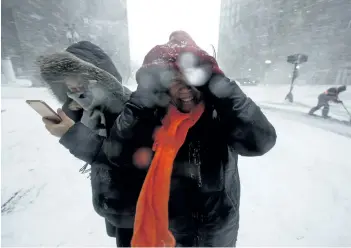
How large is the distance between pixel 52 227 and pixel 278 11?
2022 cm

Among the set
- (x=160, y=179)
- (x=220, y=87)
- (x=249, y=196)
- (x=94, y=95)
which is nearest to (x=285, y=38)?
(x=249, y=196)

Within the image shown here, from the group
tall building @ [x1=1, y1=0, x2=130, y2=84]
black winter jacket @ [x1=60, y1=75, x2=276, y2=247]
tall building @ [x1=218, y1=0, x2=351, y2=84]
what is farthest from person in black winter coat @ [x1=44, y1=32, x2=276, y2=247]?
tall building @ [x1=218, y1=0, x2=351, y2=84]

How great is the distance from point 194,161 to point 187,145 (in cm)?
9

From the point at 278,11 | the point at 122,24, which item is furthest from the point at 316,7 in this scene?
the point at 122,24

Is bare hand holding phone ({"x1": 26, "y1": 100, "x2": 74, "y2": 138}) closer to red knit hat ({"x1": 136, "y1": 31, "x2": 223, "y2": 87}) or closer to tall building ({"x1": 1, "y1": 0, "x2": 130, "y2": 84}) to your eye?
red knit hat ({"x1": 136, "y1": 31, "x2": 223, "y2": 87})

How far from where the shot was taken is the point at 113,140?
0.98 m

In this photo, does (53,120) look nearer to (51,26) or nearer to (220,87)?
(220,87)

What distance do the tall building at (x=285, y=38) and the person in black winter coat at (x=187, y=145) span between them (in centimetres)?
1577

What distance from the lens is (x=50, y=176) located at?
2883mm

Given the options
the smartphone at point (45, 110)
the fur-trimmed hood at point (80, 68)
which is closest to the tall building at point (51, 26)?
the fur-trimmed hood at point (80, 68)

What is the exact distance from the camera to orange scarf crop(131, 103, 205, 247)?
971 millimetres

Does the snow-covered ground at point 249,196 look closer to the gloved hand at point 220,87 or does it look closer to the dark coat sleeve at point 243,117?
the dark coat sleeve at point 243,117

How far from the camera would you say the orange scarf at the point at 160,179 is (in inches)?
38.2

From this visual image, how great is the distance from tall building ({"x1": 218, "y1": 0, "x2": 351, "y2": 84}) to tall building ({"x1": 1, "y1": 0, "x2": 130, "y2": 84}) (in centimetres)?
1226
